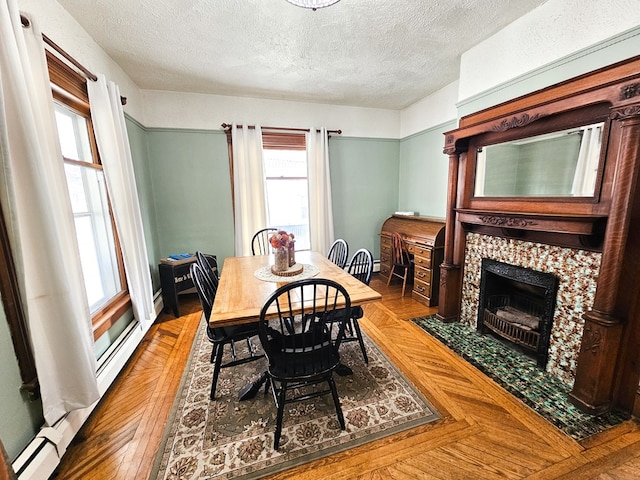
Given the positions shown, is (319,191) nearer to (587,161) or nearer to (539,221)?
(539,221)

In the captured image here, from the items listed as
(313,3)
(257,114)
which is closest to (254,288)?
(313,3)

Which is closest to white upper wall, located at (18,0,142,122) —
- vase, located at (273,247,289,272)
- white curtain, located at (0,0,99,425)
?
white curtain, located at (0,0,99,425)

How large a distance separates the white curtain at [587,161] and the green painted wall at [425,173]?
5.63 feet

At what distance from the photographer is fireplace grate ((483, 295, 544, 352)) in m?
2.11

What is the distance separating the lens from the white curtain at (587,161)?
1.63m

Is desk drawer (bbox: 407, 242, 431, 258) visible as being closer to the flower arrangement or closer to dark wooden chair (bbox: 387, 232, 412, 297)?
dark wooden chair (bbox: 387, 232, 412, 297)

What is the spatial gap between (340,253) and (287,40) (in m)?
2.06

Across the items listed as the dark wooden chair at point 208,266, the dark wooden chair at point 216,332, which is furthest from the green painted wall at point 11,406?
the dark wooden chair at point 208,266

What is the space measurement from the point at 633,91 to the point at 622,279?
1038 millimetres

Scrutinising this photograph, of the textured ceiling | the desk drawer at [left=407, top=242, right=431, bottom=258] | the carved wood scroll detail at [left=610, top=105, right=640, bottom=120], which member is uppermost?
the textured ceiling

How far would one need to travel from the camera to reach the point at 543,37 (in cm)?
189

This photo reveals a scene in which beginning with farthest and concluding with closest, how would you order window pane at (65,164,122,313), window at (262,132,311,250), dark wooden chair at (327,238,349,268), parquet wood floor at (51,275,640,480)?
window at (262,132,311,250), dark wooden chair at (327,238,349,268), window pane at (65,164,122,313), parquet wood floor at (51,275,640,480)

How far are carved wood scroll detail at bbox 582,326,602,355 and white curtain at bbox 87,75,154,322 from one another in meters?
3.49

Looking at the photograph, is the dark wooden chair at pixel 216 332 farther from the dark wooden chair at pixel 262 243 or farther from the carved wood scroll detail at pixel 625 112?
the carved wood scroll detail at pixel 625 112
